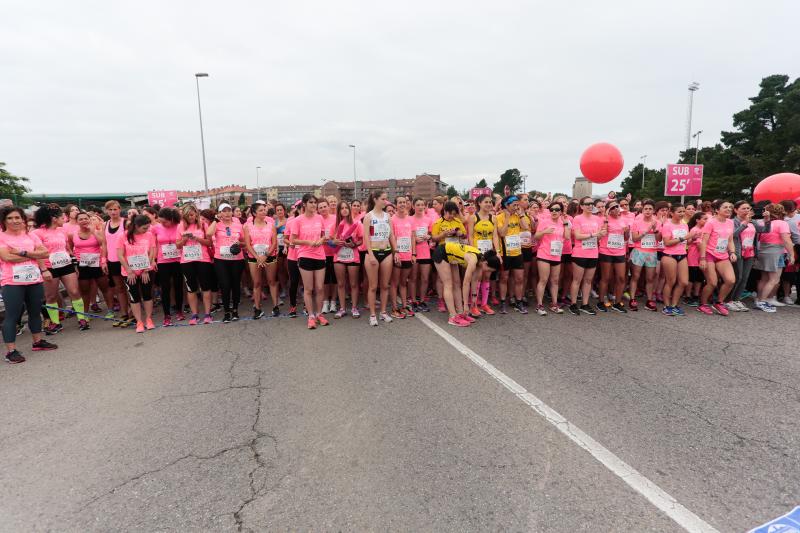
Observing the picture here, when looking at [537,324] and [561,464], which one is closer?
[561,464]

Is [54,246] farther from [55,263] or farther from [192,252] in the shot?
[192,252]

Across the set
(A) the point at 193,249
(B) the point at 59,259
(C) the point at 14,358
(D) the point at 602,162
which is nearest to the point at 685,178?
(D) the point at 602,162

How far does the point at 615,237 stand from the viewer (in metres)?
6.78

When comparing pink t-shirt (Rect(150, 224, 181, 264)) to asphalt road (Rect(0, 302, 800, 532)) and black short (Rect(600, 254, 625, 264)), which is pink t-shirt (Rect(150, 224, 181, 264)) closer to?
asphalt road (Rect(0, 302, 800, 532))

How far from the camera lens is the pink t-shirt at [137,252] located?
6.09 meters

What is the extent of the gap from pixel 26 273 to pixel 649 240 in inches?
389

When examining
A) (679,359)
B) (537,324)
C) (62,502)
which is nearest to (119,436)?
(62,502)

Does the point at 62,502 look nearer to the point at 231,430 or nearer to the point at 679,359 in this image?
the point at 231,430

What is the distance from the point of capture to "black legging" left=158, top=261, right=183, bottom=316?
6.69 m

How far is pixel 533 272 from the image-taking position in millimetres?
7633

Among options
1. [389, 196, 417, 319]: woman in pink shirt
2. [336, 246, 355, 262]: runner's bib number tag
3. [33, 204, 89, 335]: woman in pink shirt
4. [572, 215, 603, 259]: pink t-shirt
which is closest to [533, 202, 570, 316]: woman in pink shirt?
[572, 215, 603, 259]: pink t-shirt

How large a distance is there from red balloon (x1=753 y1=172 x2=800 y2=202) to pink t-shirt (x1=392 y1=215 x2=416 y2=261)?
29.0 feet

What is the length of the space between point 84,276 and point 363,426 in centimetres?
686

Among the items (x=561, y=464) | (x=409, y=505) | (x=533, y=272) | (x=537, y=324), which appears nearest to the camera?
(x=409, y=505)
